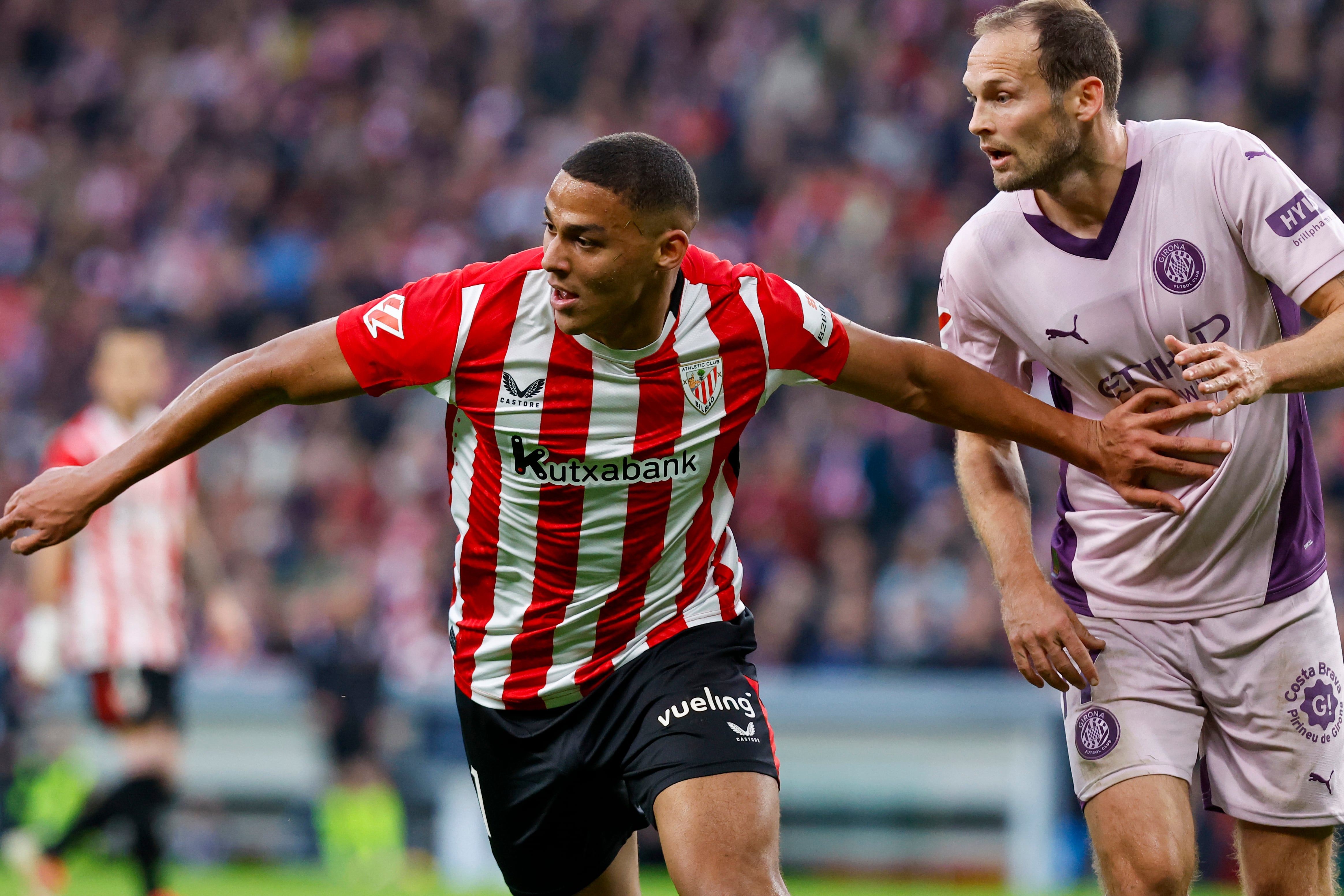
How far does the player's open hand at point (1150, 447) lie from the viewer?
3.91 meters

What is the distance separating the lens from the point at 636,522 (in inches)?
158

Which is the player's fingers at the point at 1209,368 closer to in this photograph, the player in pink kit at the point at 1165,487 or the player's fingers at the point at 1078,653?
the player in pink kit at the point at 1165,487

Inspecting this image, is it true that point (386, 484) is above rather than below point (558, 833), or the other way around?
above

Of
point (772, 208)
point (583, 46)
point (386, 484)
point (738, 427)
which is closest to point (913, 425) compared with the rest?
point (772, 208)

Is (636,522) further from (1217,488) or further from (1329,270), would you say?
(1329,270)

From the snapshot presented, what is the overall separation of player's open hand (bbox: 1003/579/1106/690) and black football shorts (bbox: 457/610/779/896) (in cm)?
68

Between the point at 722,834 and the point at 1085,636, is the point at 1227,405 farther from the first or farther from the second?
the point at 722,834

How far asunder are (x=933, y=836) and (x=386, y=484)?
17.6ft

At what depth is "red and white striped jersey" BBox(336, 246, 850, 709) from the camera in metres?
3.91

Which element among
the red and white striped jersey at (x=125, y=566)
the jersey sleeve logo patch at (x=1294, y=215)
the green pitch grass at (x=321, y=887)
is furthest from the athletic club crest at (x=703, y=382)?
the green pitch grass at (x=321, y=887)

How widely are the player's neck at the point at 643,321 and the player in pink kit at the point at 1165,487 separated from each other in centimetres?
85

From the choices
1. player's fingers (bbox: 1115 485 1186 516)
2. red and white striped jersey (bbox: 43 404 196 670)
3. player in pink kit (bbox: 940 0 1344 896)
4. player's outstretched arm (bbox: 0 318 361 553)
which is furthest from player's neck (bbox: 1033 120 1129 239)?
red and white striped jersey (bbox: 43 404 196 670)

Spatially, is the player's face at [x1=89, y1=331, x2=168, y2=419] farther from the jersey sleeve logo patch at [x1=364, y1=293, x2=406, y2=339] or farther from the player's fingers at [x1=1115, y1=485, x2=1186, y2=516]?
the player's fingers at [x1=1115, y1=485, x2=1186, y2=516]

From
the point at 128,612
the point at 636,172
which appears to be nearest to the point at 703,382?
the point at 636,172
